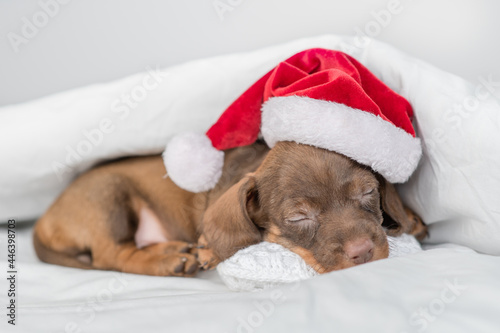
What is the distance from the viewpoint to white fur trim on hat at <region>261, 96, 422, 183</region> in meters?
1.69

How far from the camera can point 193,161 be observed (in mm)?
2061

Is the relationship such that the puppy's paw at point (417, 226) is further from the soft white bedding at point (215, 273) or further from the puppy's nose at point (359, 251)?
the puppy's nose at point (359, 251)

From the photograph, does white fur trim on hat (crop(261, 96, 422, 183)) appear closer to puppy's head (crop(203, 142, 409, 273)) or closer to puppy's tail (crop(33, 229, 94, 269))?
puppy's head (crop(203, 142, 409, 273))

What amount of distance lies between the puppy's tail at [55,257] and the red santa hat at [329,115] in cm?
74

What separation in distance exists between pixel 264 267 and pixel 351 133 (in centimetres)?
59

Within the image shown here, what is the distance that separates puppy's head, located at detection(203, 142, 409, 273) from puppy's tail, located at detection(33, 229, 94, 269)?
742 millimetres

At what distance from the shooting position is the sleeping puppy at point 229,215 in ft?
5.66

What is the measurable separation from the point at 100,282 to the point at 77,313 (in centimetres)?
60

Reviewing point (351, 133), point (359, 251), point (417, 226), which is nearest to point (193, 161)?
point (351, 133)

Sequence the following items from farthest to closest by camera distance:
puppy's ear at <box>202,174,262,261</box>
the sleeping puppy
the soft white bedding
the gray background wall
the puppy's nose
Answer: the gray background wall, puppy's ear at <box>202,174,262,261</box>, the sleeping puppy, the puppy's nose, the soft white bedding

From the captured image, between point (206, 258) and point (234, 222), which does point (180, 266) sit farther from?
point (234, 222)

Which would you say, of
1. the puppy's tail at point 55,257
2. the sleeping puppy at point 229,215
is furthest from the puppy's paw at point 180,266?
the puppy's tail at point 55,257

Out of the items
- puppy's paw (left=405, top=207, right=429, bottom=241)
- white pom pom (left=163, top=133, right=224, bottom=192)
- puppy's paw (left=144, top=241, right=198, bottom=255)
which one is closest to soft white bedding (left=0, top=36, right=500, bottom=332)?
puppy's paw (left=405, top=207, right=429, bottom=241)

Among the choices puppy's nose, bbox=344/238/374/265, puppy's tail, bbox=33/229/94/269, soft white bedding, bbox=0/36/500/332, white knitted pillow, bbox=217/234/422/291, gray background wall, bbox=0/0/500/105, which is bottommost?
puppy's tail, bbox=33/229/94/269
